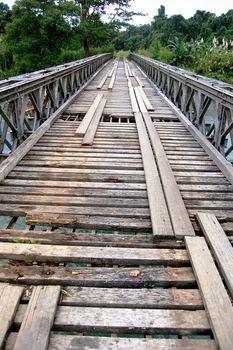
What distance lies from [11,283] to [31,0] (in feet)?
78.2

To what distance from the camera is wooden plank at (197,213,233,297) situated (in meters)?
2.12

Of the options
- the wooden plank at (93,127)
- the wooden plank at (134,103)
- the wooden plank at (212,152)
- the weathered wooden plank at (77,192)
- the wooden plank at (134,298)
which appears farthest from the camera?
the wooden plank at (134,103)

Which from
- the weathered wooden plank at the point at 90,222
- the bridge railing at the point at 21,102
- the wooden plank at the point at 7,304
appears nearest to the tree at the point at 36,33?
the bridge railing at the point at 21,102

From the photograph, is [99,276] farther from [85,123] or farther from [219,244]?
[85,123]

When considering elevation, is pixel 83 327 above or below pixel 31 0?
below

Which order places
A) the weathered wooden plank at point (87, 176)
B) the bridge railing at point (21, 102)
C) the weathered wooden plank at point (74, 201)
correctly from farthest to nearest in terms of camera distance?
the bridge railing at point (21, 102) < the weathered wooden plank at point (87, 176) < the weathered wooden plank at point (74, 201)

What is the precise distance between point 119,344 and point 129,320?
15 cm

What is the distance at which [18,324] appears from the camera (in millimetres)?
1768

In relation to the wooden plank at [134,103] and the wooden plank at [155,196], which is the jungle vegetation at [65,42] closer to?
the wooden plank at [134,103]

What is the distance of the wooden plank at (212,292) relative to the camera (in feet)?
5.52

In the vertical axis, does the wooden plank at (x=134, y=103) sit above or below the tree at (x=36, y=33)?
below

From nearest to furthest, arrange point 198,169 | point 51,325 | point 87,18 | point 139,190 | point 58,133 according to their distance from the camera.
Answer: point 51,325, point 139,190, point 198,169, point 58,133, point 87,18

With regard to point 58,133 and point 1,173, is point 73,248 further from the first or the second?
point 58,133

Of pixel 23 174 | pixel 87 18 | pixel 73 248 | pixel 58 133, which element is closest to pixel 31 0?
pixel 87 18
